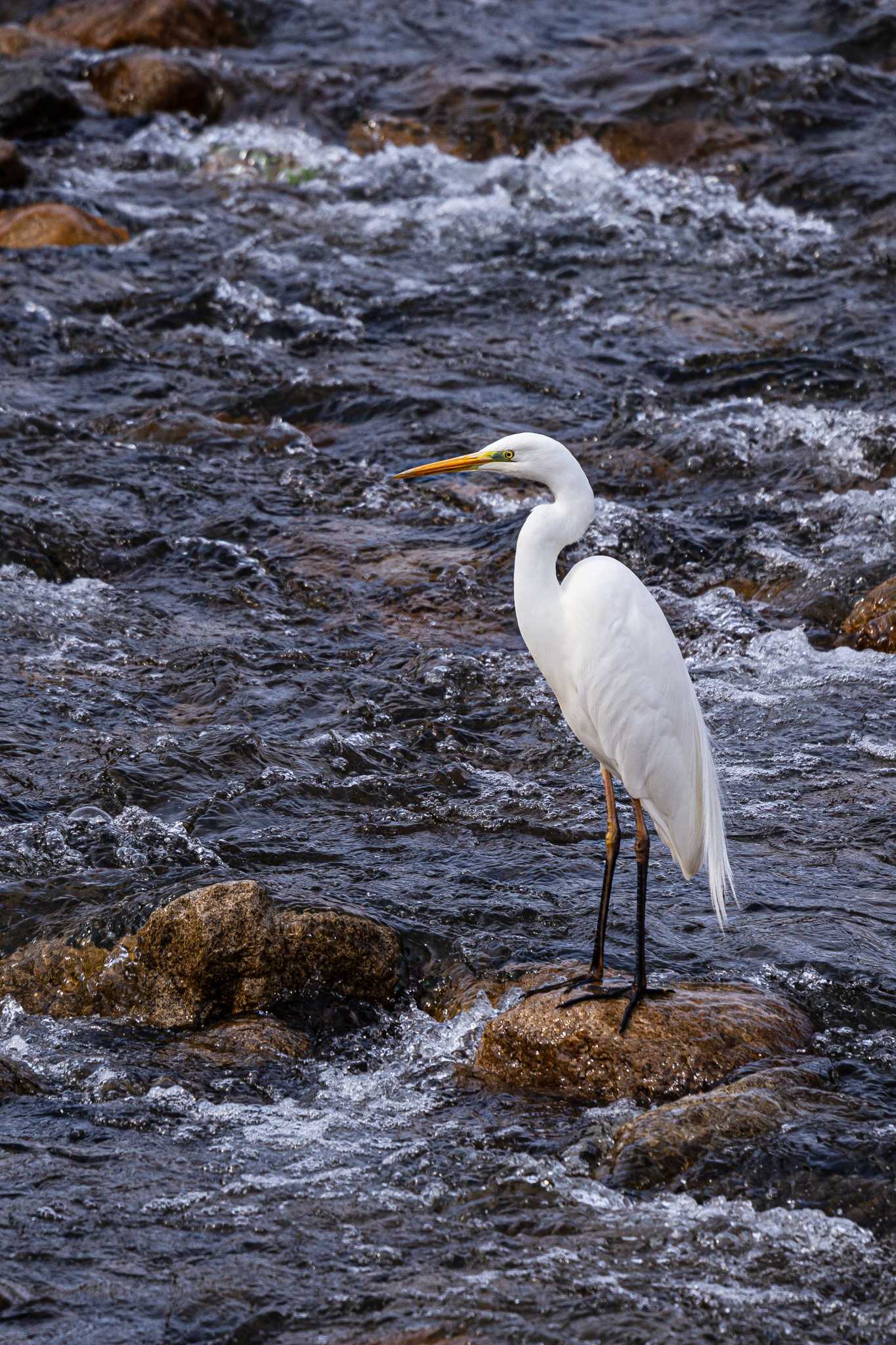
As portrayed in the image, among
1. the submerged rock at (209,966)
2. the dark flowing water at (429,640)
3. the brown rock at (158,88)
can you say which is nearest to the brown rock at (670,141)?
the dark flowing water at (429,640)

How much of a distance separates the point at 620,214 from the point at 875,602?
4298 mm

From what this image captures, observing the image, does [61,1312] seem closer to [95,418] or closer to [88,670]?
[88,670]

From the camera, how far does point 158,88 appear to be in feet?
34.3

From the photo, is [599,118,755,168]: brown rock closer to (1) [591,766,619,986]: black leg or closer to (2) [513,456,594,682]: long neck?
(2) [513,456,594,682]: long neck

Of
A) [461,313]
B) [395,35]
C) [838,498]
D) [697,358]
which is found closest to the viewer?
[838,498]

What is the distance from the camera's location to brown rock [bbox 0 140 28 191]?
29.4ft

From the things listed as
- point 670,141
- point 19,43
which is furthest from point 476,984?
point 19,43

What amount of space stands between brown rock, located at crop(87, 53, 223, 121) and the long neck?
800cm

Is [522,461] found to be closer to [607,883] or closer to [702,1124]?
[607,883]

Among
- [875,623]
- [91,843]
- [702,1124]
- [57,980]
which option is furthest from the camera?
[875,623]

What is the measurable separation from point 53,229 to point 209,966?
591 cm

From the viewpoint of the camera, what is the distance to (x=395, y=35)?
11.6m

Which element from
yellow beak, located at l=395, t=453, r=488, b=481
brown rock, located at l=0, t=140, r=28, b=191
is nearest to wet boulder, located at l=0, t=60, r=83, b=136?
brown rock, located at l=0, t=140, r=28, b=191

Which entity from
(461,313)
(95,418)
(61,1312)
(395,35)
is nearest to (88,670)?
(95,418)
